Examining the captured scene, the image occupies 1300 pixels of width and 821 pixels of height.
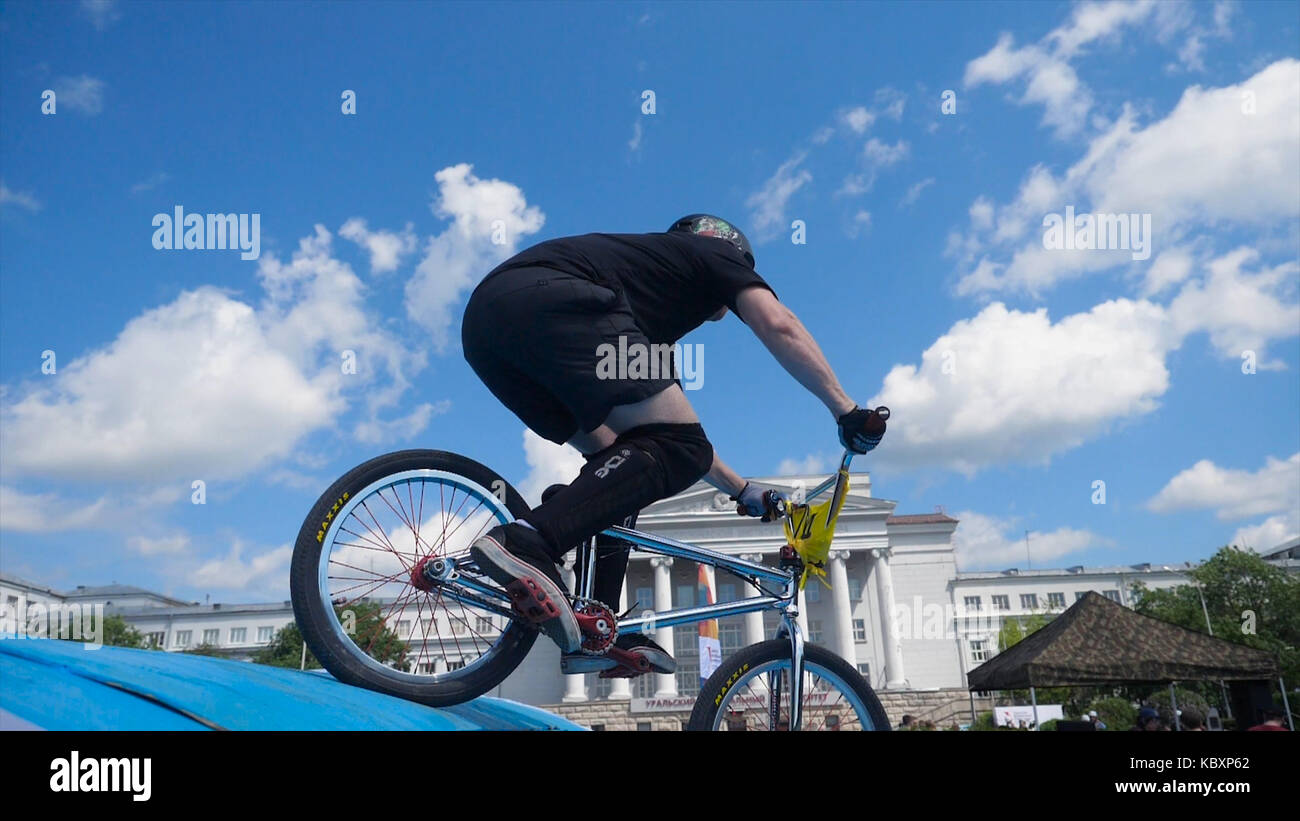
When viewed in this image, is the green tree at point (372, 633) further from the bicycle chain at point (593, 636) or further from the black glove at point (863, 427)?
the black glove at point (863, 427)

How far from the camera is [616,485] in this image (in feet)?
6.53

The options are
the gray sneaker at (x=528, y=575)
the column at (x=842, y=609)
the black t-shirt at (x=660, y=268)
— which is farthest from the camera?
the column at (x=842, y=609)

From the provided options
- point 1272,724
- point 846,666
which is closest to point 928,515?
point 1272,724

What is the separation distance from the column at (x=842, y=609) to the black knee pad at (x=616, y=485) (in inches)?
2037

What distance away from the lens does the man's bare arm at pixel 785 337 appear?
2135mm

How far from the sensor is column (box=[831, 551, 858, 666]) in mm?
51438

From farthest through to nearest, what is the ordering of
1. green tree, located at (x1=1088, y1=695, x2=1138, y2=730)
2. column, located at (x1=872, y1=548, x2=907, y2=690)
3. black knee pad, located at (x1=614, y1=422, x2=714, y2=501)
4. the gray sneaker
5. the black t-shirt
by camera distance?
1. column, located at (x1=872, y1=548, x2=907, y2=690)
2. green tree, located at (x1=1088, y1=695, x2=1138, y2=730)
3. the black t-shirt
4. black knee pad, located at (x1=614, y1=422, x2=714, y2=501)
5. the gray sneaker

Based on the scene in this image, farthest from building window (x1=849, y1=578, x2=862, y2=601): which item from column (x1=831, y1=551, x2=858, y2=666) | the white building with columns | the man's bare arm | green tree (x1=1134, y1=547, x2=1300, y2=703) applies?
the man's bare arm

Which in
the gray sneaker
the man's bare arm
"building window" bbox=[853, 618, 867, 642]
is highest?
the man's bare arm

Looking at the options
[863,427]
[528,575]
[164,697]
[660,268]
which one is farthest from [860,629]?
[164,697]

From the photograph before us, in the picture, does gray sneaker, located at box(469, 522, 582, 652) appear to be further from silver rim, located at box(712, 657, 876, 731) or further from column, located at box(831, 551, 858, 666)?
column, located at box(831, 551, 858, 666)

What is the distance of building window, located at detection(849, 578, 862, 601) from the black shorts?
57.1m

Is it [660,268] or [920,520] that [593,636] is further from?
[920,520]

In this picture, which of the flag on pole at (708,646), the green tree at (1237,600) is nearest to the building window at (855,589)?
the green tree at (1237,600)
